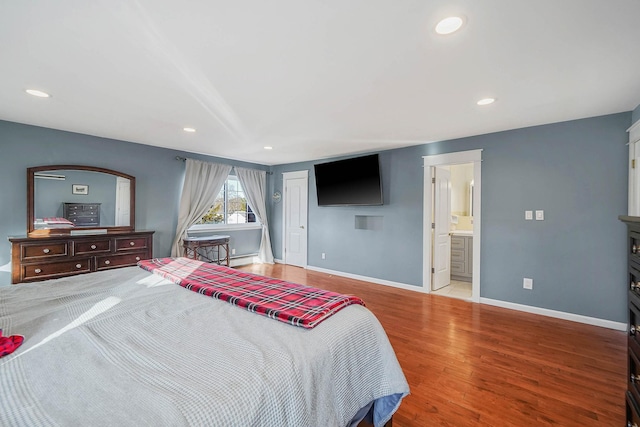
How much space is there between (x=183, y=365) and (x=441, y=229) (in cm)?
413

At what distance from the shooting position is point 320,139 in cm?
396

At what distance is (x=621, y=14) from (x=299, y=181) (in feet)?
15.9

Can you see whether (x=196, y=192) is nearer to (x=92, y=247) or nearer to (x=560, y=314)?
(x=92, y=247)

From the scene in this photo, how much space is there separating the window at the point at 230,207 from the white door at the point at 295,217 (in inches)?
35.6

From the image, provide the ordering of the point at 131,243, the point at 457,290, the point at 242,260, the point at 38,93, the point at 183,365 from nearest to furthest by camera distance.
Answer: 1. the point at 183,365
2. the point at 38,93
3. the point at 131,243
4. the point at 457,290
5. the point at 242,260

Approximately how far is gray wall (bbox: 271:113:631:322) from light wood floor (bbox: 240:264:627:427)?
0.36 metres

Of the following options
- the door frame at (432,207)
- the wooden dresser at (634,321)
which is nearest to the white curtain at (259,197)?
the door frame at (432,207)

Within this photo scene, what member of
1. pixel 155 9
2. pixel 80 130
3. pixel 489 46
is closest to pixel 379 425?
pixel 489 46

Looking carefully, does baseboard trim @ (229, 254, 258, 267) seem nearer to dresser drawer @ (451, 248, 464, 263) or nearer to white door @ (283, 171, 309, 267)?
white door @ (283, 171, 309, 267)

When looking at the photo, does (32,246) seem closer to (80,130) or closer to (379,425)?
(80,130)

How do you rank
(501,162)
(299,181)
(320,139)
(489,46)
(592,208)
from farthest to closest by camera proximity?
(299,181) < (320,139) < (501,162) < (592,208) < (489,46)

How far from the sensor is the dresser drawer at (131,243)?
3.84 meters

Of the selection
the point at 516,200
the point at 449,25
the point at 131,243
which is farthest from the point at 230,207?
the point at 449,25

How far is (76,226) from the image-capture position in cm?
371
